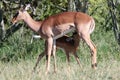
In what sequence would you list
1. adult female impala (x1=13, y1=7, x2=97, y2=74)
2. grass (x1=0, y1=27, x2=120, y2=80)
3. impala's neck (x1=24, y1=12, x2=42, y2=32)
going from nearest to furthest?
grass (x1=0, y1=27, x2=120, y2=80)
adult female impala (x1=13, y1=7, x2=97, y2=74)
impala's neck (x1=24, y1=12, x2=42, y2=32)

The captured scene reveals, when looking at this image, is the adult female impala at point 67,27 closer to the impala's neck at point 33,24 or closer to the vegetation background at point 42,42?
the impala's neck at point 33,24

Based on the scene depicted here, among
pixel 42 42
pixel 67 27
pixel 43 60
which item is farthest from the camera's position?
pixel 42 42

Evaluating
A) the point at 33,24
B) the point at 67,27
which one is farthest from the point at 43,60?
the point at 67,27

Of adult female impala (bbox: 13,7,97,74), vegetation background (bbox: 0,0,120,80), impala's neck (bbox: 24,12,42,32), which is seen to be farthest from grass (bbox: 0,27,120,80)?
impala's neck (bbox: 24,12,42,32)

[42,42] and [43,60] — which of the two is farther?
[42,42]

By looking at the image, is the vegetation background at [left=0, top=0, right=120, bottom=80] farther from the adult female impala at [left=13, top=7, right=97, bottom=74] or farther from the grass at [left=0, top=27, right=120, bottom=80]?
the adult female impala at [left=13, top=7, right=97, bottom=74]

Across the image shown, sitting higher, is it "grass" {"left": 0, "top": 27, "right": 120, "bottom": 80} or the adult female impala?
the adult female impala

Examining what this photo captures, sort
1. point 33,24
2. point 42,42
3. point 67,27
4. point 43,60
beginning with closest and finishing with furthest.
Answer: point 67,27 < point 33,24 < point 43,60 < point 42,42

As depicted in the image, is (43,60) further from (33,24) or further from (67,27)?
(67,27)

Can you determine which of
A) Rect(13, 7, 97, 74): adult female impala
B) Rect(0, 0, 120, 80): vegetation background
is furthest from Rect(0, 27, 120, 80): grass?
Rect(13, 7, 97, 74): adult female impala

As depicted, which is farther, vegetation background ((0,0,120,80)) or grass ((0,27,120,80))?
vegetation background ((0,0,120,80))

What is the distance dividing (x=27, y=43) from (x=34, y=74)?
5.70 metres

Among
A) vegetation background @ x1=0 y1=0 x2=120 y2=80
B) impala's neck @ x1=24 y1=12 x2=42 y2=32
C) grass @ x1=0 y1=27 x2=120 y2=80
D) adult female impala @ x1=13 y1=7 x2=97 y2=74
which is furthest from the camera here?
vegetation background @ x1=0 y1=0 x2=120 y2=80

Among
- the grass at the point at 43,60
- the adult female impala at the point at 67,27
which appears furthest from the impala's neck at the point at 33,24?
the grass at the point at 43,60
